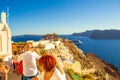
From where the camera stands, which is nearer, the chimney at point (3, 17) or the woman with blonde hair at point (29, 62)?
the woman with blonde hair at point (29, 62)

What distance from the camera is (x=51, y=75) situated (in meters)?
4.14

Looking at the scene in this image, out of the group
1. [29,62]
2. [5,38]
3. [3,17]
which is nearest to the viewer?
[29,62]

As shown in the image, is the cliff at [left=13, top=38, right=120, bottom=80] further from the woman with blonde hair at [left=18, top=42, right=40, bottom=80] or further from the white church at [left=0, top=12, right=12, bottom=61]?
the white church at [left=0, top=12, right=12, bottom=61]

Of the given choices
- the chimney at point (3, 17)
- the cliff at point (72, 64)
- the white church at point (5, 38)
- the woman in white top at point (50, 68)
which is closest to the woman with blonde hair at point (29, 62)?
the cliff at point (72, 64)

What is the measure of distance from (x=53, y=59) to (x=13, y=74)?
7.91 metres

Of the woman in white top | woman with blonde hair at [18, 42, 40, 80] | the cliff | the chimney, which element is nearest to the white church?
the chimney

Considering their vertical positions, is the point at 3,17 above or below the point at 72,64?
above

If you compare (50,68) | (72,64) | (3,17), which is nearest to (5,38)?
(3,17)

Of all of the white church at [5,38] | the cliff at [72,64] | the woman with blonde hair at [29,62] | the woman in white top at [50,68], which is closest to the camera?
the woman in white top at [50,68]

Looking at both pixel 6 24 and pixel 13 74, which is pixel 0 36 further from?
pixel 13 74

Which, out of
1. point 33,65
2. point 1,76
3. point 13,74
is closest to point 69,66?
point 13,74

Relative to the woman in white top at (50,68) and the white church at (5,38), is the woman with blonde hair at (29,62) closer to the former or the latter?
the woman in white top at (50,68)

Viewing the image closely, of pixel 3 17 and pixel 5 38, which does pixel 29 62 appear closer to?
pixel 5 38

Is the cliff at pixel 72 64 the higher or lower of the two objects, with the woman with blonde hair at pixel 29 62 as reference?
lower
